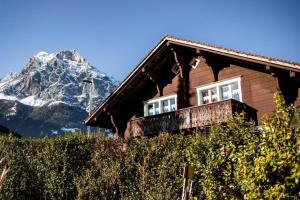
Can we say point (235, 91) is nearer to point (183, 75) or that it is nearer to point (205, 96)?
point (205, 96)

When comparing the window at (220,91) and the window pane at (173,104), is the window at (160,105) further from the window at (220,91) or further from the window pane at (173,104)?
the window at (220,91)

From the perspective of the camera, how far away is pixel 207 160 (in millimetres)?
12555

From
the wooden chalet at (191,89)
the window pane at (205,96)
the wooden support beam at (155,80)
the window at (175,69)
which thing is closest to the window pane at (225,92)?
the wooden chalet at (191,89)

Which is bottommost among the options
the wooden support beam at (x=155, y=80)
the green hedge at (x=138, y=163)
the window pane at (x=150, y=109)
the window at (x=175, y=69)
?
the green hedge at (x=138, y=163)

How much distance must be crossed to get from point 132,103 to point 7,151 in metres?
10.8

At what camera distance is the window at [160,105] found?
23.9 meters

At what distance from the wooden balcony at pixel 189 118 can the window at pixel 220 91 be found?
1400mm

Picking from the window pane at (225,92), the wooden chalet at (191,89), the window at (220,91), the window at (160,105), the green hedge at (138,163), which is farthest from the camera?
the window at (160,105)

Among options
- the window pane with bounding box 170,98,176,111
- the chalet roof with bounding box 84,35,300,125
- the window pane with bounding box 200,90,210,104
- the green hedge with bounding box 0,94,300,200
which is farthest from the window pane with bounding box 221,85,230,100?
the green hedge with bounding box 0,94,300,200

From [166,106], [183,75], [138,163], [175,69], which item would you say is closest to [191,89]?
[183,75]

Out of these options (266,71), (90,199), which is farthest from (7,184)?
(266,71)

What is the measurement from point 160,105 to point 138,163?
393 inches

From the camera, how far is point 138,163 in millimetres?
14695

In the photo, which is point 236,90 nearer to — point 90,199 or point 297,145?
point 90,199
